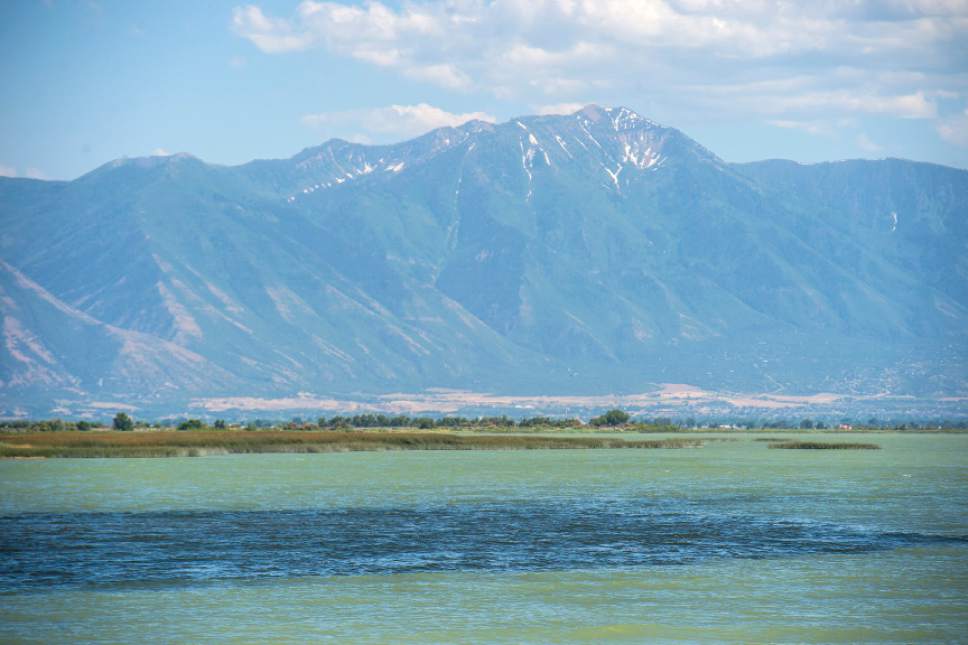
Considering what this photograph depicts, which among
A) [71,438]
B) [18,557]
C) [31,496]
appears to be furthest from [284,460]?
[18,557]

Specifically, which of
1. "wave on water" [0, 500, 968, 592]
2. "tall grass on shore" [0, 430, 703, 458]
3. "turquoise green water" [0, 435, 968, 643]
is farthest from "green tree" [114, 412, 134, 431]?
"wave on water" [0, 500, 968, 592]

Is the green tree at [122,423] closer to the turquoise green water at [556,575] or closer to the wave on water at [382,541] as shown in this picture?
the turquoise green water at [556,575]

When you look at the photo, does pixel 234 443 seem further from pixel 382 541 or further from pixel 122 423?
pixel 382 541

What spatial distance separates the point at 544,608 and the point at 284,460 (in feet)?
Result: 302

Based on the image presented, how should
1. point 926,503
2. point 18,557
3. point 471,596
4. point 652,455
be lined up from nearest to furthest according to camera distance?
point 471,596 → point 18,557 → point 926,503 → point 652,455

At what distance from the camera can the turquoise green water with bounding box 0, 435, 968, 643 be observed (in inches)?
1724

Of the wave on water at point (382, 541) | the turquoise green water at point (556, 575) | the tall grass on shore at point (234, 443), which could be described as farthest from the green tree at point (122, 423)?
the wave on water at point (382, 541)

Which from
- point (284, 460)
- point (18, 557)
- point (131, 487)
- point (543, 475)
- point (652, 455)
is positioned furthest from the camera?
point (652, 455)

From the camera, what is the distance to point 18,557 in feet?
188

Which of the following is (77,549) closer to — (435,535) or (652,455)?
(435,535)

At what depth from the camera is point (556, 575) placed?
176 ft

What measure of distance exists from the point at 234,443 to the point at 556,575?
99.0 meters

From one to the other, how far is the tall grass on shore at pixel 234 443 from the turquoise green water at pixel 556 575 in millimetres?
25030

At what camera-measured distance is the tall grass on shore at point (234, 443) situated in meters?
130
